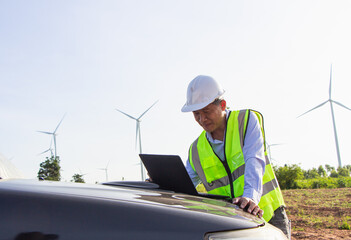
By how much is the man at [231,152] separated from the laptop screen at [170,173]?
0.53 metres

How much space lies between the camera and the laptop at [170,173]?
2.26 meters

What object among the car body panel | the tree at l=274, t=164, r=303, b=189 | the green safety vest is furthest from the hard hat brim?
the tree at l=274, t=164, r=303, b=189

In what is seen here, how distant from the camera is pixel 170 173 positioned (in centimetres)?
235

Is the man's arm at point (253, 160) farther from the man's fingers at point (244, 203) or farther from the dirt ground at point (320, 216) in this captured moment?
the dirt ground at point (320, 216)

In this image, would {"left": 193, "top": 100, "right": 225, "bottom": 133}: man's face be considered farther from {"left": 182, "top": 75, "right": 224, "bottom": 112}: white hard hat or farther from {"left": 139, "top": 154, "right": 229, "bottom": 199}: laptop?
{"left": 139, "top": 154, "right": 229, "bottom": 199}: laptop

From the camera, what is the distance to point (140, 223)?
4.00 feet

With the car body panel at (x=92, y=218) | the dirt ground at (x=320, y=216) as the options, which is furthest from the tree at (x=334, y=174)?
the car body panel at (x=92, y=218)

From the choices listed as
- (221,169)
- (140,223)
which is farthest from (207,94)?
(140,223)

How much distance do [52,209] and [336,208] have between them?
9.65 metres

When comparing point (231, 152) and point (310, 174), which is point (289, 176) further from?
point (231, 152)

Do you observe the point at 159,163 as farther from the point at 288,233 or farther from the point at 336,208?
the point at 336,208

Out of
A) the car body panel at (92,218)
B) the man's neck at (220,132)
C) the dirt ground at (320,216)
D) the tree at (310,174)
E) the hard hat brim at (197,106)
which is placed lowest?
the tree at (310,174)

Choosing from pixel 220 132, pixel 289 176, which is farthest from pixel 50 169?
pixel 220 132

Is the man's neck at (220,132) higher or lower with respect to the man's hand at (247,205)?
higher
